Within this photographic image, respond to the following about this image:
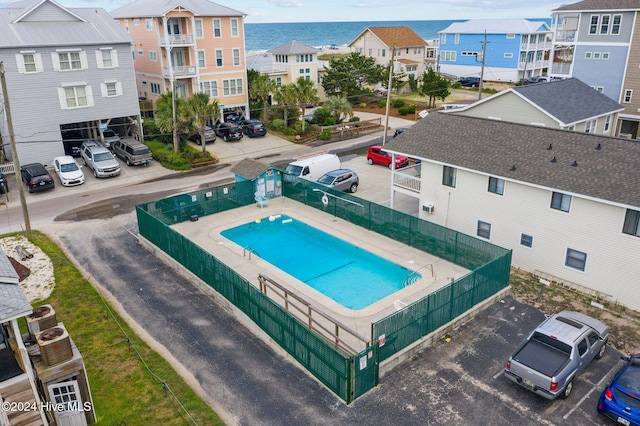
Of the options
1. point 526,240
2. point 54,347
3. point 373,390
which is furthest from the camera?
point 526,240

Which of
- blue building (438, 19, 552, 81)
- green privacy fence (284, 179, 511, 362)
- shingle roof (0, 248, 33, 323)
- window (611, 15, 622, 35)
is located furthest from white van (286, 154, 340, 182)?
blue building (438, 19, 552, 81)

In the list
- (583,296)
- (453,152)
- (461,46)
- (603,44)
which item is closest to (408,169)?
(453,152)

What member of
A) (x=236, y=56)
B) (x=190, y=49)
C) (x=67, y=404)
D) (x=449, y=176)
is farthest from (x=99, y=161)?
(x=67, y=404)

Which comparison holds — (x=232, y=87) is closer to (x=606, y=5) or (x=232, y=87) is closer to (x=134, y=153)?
(x=134, y=153)

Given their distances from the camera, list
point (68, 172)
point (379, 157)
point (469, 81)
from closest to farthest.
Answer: point (68, 172), point (379, 157), point (469, 81)

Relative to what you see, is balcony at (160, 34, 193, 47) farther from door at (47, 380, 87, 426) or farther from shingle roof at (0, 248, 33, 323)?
door at (47, 380, 87, 426)

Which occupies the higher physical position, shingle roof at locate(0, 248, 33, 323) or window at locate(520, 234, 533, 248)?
shingle roof at locate(0, 248, 33, 323)
